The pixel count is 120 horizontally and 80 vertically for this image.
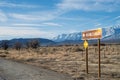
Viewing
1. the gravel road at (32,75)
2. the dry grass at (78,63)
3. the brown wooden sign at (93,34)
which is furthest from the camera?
the dry grass at (78,63)

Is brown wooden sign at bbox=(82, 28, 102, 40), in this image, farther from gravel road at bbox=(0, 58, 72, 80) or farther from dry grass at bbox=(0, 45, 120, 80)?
gravel road at bbox=(0, 58, 72, 80)

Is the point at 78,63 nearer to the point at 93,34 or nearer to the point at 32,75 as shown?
the point at 32,75

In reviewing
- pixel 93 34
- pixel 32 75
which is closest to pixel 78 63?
pixel 32 75

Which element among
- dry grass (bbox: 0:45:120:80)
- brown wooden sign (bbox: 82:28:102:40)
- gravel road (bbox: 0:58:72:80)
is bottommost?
gravel road (bbox: 0:58:72:80)

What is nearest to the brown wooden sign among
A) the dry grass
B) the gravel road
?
the dry grass

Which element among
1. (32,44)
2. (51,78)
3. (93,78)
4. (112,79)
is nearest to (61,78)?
(51,78)

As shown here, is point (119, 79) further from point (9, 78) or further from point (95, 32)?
point (9, 78)

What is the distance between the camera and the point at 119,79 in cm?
1734

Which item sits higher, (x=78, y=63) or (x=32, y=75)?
(x=78, y=63)

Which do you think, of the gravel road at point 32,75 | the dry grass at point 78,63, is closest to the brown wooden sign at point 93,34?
the dry grass at point 78,63

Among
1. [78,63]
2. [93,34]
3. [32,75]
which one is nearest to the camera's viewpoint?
[93,34]

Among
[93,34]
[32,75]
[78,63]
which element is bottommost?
[32,75]

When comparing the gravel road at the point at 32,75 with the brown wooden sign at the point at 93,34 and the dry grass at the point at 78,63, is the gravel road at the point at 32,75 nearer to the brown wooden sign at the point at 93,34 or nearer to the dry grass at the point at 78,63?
the dry grass at the point at 78,63

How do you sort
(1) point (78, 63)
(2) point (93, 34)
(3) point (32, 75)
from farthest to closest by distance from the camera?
(1) point (78, 63)
(3) point (32, 75)
(2) point (93, 34)
